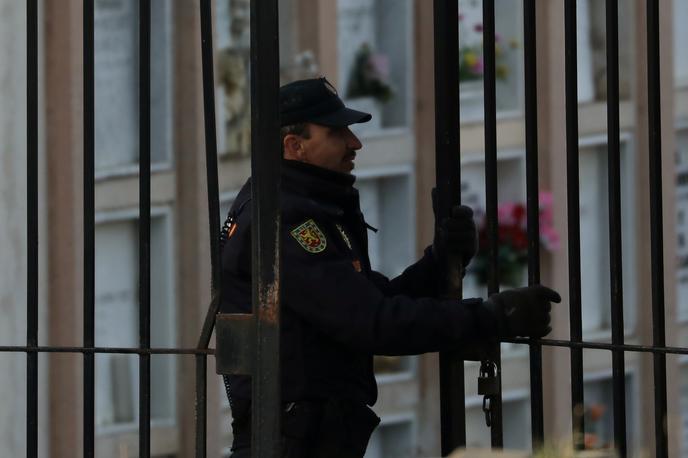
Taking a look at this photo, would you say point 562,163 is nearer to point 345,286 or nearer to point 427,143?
point 427,143

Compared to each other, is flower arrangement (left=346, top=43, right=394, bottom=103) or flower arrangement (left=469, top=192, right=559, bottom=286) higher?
flower arrangement (left=346, top=43, right=394, bottom=103)

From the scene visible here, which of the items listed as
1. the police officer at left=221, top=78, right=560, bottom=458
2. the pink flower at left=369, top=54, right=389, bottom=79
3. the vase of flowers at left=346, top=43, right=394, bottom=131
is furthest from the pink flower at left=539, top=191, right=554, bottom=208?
the police officer at left=221, top=78, right=560, bottom=458

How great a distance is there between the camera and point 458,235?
14.1ft

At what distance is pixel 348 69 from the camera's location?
47.9ft

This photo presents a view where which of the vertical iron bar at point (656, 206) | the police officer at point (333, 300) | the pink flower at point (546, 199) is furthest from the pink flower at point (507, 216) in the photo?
the vertical iron bar at point (656, 206)

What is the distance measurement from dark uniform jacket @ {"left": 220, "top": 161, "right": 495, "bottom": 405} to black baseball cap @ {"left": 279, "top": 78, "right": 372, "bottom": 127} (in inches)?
5.5

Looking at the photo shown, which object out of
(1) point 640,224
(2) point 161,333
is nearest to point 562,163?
(1) point 640,224

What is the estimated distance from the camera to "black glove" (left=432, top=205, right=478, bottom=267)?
14.0ft

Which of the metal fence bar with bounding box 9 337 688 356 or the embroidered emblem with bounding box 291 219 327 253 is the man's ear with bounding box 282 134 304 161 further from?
the metal fence bar with bounding box 9 337 688 356

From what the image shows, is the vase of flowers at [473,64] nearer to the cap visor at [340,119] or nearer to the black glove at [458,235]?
the cap visor at [340,119]

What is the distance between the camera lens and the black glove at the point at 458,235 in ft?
14.0

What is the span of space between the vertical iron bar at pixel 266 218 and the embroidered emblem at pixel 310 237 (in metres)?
0.19

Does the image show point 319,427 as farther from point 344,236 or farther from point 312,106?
point 312,106

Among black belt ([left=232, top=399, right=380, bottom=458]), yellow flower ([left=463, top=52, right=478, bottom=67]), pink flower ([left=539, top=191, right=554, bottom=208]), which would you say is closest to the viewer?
black belt ([left=232, top=399, right=380, bottom=458])
